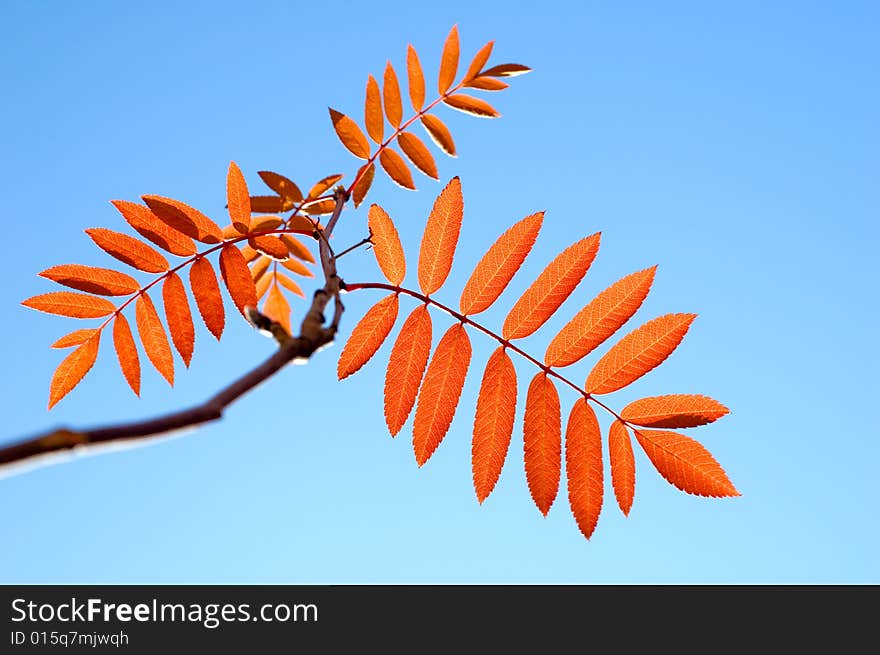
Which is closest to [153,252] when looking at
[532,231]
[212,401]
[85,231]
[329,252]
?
[85,231]

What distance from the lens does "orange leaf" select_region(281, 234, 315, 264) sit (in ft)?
8.87

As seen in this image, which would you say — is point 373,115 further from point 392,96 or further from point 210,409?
point 210,409

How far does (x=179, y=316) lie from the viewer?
83.6 inches

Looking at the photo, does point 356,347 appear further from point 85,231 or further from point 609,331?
point 85,231

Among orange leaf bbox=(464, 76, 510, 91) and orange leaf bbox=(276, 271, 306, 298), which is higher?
orange leaf bbox=(464, 76, 510, 91)

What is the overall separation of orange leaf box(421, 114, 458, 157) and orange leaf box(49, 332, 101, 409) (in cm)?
124

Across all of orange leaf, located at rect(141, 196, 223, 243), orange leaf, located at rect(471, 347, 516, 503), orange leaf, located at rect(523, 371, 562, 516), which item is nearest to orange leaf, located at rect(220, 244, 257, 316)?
orange leaf, located at rect(141, 196, 223, 243)

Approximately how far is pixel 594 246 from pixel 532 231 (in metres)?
0.15

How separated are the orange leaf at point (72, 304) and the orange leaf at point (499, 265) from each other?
1013 millimetres

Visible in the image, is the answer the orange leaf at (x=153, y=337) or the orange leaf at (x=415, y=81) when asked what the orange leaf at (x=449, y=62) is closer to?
the orange leaf at (x=415, y=81)

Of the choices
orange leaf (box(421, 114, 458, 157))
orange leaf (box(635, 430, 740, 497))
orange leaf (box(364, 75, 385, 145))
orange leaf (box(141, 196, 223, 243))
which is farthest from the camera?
orange leaf (box(421, 114, 458, 157))

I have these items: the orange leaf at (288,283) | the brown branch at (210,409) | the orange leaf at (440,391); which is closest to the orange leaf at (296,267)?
the orange leaf at (288,283)

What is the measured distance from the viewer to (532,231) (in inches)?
75.5

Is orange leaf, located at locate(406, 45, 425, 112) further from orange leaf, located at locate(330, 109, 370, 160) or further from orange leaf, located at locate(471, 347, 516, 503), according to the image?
orange leaf, located at locate(471, 347, 516, 503)
